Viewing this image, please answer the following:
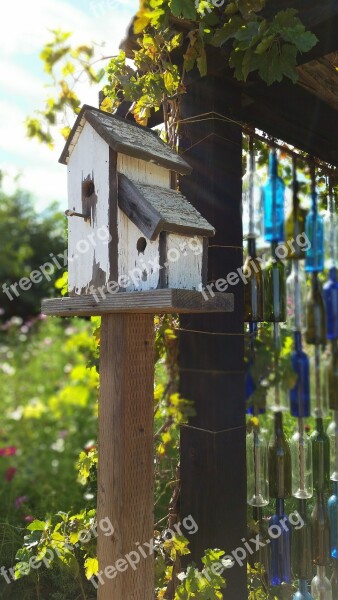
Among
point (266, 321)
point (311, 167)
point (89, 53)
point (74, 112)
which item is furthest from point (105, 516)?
point (89, 53)

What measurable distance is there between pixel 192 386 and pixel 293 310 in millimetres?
361

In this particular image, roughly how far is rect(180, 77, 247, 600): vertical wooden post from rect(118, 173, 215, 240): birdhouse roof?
214 mm

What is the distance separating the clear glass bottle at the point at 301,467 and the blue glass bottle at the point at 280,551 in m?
0.08

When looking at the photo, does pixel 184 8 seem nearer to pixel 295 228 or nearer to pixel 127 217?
pixel 127 217

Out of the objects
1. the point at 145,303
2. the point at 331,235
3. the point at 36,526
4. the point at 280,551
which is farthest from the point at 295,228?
the point at 36,526

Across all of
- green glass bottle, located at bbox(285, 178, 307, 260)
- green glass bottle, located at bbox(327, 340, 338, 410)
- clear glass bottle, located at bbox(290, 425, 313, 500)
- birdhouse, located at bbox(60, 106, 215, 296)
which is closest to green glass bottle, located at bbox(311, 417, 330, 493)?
clear glass bottle, located at bbox(290, 425, 313, 500)

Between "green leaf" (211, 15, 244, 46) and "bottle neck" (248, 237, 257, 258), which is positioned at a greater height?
"green leaf" (211, 15, 244, 46)

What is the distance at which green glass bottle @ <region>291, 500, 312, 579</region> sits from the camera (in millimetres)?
1607

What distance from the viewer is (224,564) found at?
4.70ft

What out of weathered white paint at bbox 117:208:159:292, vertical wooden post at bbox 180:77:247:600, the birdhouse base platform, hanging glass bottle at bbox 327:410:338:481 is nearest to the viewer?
the birdhouse base platform

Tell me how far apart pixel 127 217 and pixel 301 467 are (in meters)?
0.92

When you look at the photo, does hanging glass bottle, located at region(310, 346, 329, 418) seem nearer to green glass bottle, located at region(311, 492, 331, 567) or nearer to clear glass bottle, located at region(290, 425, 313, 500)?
clear glass bottle, located at region(290, 425, 313, 500)

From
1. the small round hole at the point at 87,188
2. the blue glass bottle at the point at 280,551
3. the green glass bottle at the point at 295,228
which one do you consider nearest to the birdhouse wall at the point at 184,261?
the small round hole at the point at 87,188

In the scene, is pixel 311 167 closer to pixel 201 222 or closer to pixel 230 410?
pixel 201 222
